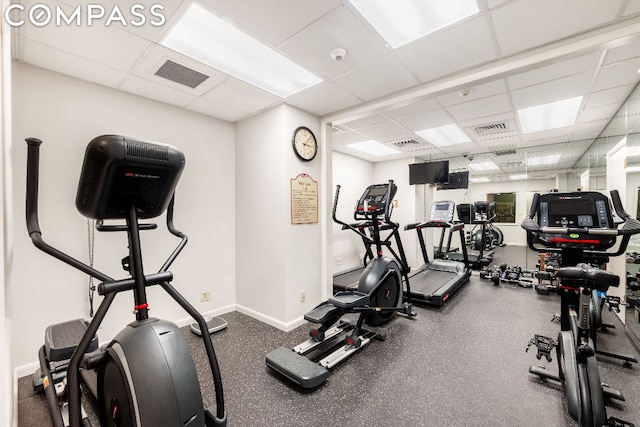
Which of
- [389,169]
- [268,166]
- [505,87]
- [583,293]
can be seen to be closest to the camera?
[583,293]

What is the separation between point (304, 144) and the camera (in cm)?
351

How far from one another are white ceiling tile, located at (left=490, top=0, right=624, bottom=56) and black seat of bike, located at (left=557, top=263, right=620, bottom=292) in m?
1.80

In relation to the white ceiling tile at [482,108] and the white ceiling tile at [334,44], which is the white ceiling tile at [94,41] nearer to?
the white ceiling tile at [334,44]

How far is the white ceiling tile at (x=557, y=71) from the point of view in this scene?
2461 millimetres

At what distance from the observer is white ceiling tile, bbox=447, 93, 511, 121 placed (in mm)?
3361

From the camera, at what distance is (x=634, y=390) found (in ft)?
6.77

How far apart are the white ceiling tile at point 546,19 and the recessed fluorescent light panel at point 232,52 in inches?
64.4

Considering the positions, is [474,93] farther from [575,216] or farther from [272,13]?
[272,13]

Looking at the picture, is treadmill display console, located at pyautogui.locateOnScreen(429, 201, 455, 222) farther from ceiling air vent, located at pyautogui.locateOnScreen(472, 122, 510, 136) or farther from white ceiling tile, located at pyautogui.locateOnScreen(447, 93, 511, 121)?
white ceiling tile, located at pyautogui.locateOnScreen(447, 93, 511, 121)

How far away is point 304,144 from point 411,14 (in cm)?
188

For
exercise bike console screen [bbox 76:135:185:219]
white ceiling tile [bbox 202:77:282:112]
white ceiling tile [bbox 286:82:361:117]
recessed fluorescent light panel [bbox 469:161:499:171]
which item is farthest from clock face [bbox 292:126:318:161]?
recessed fluorescent light panel [bbox 469:161:499:171]

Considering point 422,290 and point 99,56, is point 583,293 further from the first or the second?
point 99,56

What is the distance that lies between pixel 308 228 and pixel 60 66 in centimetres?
292

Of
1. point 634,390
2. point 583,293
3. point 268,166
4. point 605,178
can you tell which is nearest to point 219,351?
point 268,166
